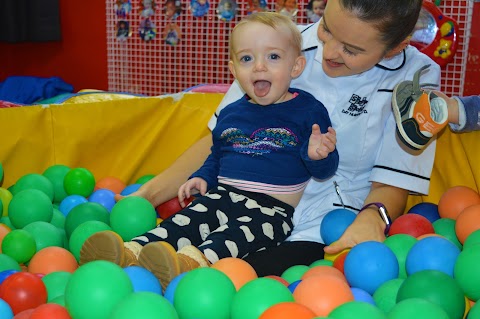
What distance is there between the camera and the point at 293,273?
4.23ft

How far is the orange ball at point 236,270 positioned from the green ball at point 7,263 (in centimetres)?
46

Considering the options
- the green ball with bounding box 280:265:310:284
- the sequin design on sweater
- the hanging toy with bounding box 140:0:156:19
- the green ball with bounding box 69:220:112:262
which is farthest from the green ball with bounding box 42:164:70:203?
the hanging toy with bounding box 140:0:156:19

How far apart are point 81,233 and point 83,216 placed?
0.13m

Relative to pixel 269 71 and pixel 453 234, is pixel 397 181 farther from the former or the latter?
pixel 269 71

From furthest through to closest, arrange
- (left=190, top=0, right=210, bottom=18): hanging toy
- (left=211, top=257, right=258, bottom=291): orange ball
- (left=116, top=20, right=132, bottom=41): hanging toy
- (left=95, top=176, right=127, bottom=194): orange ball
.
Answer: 1. (left=116, top=20, right=132, bottom=41): hanging toy
2. (left=190, top=0, right=210, bottom=18): hanging toy
3. (left=95, top=176, right=127, bottom=194): orange ball
4. (left=211, top=257, right=258, bottom=291): orange ball

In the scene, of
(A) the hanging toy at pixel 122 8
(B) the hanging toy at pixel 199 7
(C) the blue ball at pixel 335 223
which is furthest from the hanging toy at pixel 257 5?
(C) the blue ball at pixel 335 223

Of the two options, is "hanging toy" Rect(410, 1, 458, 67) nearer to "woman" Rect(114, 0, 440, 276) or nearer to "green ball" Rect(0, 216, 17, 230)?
"woman" Rect(114, 0, 440, 276)

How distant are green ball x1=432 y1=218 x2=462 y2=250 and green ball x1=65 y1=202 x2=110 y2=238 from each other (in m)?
0.84

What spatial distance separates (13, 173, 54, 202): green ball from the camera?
179 cm

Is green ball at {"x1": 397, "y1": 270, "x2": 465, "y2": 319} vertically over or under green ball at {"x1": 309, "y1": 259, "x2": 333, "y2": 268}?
over

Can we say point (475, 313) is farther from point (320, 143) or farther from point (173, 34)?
point (173, 34)

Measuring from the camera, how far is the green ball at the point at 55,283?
3.94 feet

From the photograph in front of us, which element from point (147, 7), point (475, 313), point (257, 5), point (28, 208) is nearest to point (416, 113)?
point (475, 313)

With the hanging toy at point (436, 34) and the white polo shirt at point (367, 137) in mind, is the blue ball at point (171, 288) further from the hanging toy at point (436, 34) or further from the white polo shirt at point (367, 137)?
the hanging toy at point (436, 34)
